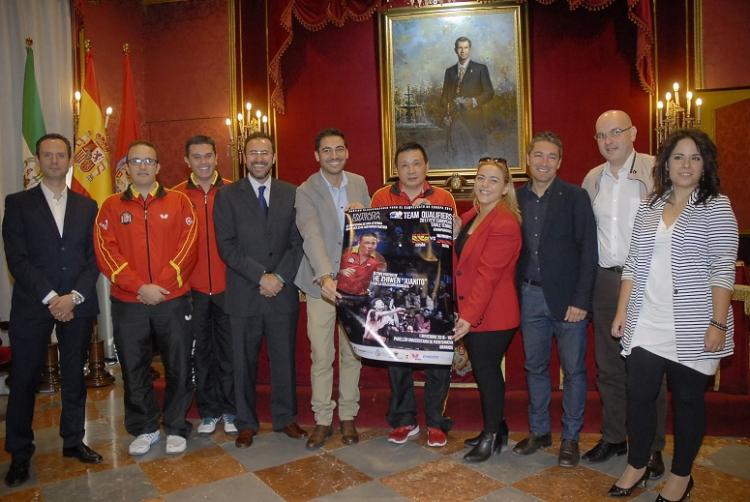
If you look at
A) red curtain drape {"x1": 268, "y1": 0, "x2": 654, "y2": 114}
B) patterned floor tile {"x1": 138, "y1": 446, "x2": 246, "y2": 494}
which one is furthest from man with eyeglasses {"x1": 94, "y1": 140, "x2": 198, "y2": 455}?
red curtain drape {"x1": 268, "y1": 0, "x2": 654, "y2": 114}

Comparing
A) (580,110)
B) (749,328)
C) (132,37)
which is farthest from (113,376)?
(580,110)

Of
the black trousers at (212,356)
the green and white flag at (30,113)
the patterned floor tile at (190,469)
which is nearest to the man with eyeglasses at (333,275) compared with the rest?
the patterned floor tile at (190,469)

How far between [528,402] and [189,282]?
2208 millimetres

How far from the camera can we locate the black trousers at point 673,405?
8.04 ft

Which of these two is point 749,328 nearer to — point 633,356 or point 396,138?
point 633,356

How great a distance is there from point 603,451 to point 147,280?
2675mm

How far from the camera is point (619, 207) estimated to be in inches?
117

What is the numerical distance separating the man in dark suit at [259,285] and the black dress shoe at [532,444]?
4.16ft

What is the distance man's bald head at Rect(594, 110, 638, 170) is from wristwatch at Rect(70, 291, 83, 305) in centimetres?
291

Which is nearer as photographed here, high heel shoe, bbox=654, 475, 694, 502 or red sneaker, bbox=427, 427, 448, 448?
high heel shoe, bbox=654, 475, 694, 502

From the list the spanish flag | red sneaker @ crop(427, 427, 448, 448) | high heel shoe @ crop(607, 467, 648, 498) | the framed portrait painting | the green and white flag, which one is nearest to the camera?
high heel shoe @ crop(607, 467, 648, 498)

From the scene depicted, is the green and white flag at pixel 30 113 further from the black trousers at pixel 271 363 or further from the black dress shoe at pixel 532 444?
the black dress shoe at pixel 532 444

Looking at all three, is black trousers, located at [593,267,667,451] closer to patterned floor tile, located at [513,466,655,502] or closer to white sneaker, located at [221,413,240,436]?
patterned floor tile, located at [513,466,655,502]

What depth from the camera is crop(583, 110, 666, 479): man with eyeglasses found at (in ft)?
9.64
